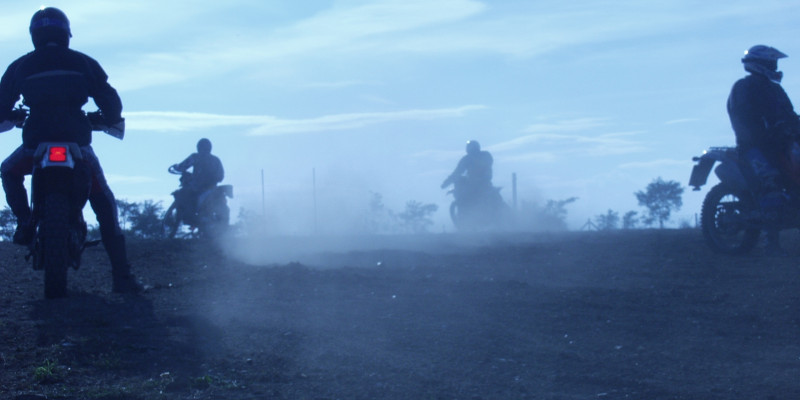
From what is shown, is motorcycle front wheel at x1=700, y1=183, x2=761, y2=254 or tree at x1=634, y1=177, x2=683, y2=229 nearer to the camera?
motorcycle front wheel at x1=700, y1=183, x2=761, y2=254

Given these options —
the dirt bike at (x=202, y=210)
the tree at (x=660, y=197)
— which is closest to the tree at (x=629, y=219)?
the tree at (x=660, y=197)

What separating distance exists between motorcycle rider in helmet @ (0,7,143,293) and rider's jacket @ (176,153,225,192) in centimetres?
991

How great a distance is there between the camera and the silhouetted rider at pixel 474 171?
23.1 meters

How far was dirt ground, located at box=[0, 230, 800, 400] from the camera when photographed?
525 centimetres

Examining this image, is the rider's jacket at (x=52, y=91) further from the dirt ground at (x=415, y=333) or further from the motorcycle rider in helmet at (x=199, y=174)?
the motorcycle rider in helmet at (x=199, y=174)

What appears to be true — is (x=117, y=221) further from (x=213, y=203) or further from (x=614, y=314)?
(x=213, y=203)

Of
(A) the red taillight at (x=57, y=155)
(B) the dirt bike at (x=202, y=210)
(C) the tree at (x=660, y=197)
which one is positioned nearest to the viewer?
(A) the red taillight at (x=57, y=155)

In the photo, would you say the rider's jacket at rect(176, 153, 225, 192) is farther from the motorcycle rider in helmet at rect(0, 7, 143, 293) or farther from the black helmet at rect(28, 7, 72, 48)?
the black helmet at rect(28, 7, 72, 48)

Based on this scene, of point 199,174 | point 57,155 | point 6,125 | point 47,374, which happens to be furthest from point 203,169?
point 47,374

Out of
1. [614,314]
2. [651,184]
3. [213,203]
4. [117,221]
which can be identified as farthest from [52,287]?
[651,184]

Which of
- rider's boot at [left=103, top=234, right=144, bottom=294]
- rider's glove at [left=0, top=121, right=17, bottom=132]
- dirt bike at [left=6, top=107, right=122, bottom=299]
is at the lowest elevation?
rider's boot at [left=103, top=234, right=144, bottom=294]

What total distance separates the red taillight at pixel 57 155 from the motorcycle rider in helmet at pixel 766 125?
7.15 metres

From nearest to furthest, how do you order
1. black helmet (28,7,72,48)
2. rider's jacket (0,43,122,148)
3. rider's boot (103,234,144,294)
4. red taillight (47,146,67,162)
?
1. red taillight (47,146,67,162)
2. rider's jacket (0,43,122,148)
3. black helmet (28,7,72,48)
4. rider's boot (103,234,144,294)

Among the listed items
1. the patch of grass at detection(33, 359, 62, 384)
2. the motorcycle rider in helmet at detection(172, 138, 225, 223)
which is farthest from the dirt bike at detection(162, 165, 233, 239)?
the patch of grass at detection(33, 359, 62, 384)
